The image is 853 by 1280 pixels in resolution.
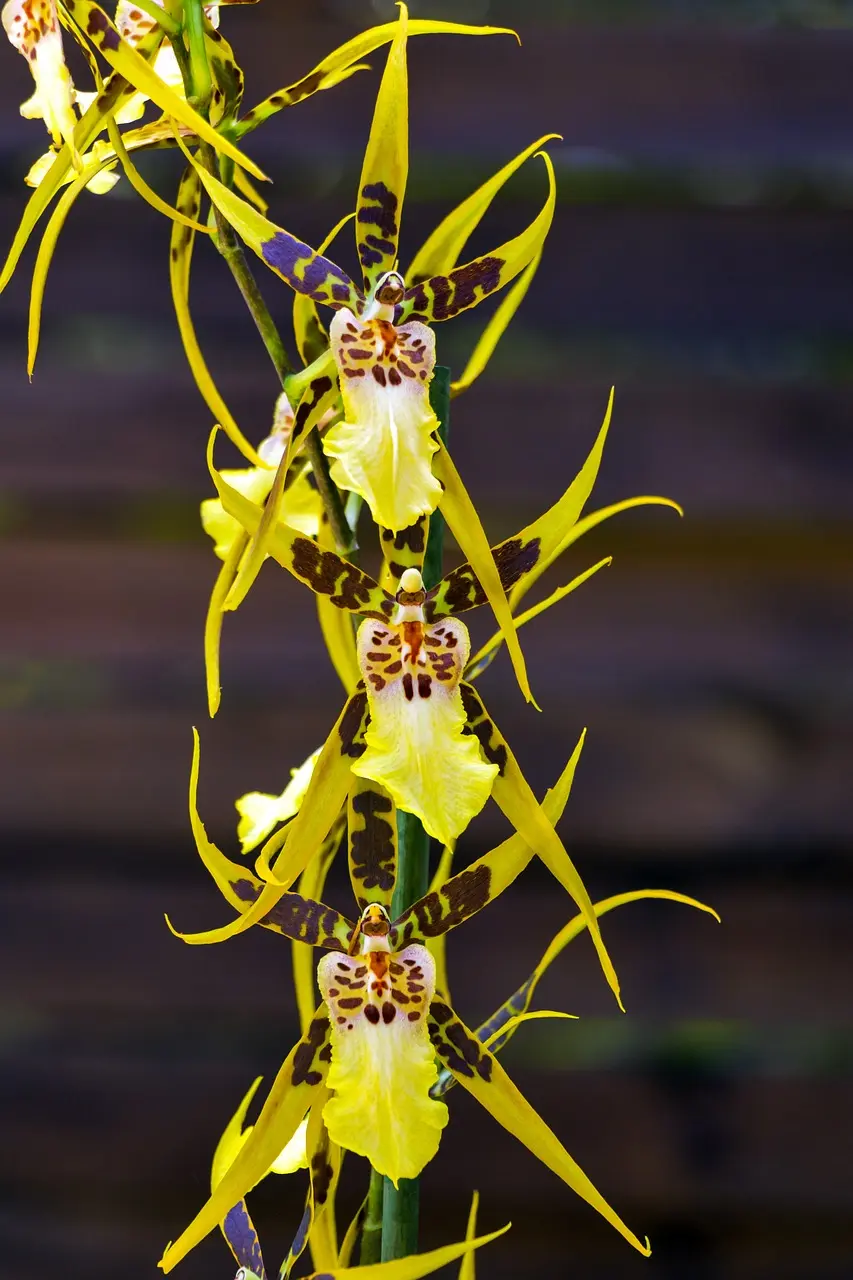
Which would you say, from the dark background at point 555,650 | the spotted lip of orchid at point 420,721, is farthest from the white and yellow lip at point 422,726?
the dark background at point 555,650

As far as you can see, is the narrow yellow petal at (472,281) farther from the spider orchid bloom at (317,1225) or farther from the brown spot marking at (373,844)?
the spider orchid bloom at (317,1225)

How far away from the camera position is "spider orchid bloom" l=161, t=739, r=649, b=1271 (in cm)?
43

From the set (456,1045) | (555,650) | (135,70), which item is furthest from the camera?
(555,650)

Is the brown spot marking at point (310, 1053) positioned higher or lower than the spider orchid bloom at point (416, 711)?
lower

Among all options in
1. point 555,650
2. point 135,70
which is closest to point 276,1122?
point 135,70

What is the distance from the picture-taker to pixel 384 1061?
0.44 meters

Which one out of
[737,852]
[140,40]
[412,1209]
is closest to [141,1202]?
[737,852]

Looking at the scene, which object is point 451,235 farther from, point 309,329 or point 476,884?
point 476,884

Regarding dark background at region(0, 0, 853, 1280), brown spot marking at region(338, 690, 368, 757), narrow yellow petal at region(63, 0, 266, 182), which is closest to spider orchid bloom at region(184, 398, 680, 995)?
brown spot marking at region(338, 690, 368, 757)

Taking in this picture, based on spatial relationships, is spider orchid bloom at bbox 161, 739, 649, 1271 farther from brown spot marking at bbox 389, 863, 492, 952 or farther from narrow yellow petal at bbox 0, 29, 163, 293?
narrow yellow petal at bbox 0, 29, 163, 293

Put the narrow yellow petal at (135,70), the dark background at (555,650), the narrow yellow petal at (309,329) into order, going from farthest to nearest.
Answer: the dark background at (555,650)
the narrow yellow petal at (309,329)
the narrow yellow petal at (135,70)

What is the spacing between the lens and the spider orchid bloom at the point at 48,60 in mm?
408

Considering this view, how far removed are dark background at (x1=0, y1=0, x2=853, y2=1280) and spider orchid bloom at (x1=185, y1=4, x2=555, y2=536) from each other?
Result: 2.06ft

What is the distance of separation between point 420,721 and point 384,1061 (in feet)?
0.40
